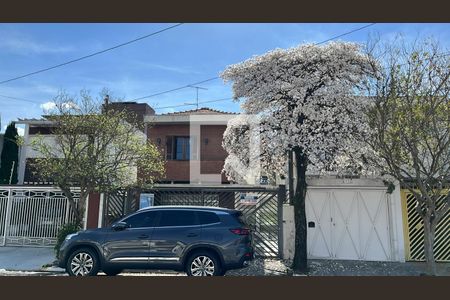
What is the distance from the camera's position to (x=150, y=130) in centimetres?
2098

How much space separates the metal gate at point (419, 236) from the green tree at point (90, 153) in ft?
28.3

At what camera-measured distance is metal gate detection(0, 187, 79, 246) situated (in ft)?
42.9

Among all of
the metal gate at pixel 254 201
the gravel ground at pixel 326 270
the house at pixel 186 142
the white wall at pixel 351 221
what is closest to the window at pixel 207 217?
the gravel ground at pixel 326 270

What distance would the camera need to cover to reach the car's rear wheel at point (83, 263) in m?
8.14

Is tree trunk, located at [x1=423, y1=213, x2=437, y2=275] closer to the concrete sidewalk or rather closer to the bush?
the bush

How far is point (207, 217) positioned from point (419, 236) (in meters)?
7.47

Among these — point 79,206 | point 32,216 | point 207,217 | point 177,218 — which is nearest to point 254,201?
point 207,217

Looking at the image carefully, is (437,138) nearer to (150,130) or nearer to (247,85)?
(247,85)

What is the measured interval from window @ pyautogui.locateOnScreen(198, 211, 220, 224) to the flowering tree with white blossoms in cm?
267

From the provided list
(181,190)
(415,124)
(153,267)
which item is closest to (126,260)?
(153,267)

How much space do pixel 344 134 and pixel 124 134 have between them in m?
7.16

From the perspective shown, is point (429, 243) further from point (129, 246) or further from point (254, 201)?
point (129, 246)

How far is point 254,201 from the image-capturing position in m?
12.1

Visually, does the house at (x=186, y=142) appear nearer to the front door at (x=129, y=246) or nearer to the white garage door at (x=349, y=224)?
the white garage door at (x=349, y=224)
